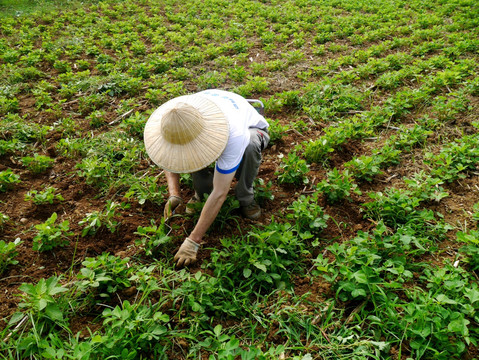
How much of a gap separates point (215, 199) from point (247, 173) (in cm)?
54

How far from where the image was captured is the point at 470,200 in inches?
117

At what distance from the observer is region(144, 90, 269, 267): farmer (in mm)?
2105

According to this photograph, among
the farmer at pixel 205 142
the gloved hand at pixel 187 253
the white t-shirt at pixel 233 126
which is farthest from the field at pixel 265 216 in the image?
the white t-shirt at pixel 233 126

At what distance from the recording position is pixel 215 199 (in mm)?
2318

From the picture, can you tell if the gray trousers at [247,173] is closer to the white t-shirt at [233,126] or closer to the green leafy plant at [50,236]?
the white t-shirt at [233,126]

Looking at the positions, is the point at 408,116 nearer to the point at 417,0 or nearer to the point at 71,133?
the point at 71,133

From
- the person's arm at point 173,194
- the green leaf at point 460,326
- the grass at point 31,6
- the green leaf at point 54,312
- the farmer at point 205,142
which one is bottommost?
the green leaf at point 460,326

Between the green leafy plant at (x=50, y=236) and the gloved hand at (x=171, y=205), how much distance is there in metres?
0.80

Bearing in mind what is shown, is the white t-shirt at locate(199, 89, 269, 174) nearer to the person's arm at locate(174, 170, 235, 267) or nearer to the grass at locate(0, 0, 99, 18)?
the person's arm at locate(174, 170, 235, 267)

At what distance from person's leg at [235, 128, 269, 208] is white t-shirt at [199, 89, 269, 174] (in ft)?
0.42

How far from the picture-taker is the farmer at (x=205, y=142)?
82.9 inches

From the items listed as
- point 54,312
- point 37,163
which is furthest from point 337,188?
point 37,163

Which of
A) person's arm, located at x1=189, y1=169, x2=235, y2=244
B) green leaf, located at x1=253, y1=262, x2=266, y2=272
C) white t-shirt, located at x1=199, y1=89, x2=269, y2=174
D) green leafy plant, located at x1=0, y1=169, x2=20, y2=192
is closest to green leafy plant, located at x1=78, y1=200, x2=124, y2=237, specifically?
person's arm, located at x1=189, y1=169, x2=235, y2=244

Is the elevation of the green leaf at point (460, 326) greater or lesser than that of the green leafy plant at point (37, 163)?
lesser
